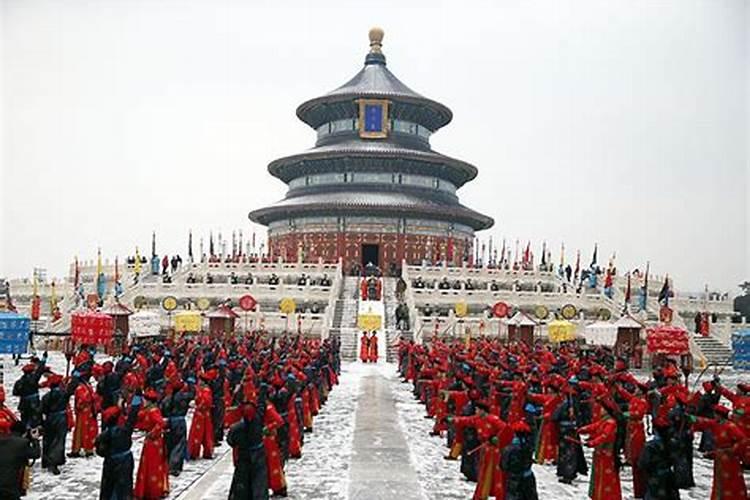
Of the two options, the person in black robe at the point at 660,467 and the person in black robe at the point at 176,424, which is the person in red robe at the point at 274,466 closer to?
the person in black robe at the point at 176,424

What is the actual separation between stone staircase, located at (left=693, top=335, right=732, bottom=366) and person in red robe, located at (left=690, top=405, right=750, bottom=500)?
23.7 meters

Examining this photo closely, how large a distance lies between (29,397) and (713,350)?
96.7ft

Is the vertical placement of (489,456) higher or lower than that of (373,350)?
higher

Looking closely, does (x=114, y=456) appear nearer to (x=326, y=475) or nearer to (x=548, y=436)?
(x=326, y=475)

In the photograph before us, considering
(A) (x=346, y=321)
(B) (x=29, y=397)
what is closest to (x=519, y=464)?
(B) (x=29, y=397)

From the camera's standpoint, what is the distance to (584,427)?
10.8 m

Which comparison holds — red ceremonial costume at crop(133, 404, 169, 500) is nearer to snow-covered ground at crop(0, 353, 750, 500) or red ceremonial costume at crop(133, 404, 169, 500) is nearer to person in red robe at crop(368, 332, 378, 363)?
snow-covered ground at crop(0, 353, 750, 500)

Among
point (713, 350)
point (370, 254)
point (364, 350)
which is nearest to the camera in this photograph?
point (364, 350)

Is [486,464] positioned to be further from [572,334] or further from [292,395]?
[572,334]

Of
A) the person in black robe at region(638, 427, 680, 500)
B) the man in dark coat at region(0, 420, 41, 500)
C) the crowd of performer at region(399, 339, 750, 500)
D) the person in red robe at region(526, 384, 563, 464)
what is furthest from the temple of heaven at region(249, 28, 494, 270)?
the man in dark coat at region(0, 420, 41, 500)

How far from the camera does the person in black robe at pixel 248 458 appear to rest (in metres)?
10.3

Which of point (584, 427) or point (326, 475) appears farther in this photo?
point (326, 475)

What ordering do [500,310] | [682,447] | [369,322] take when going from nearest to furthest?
1. [682,447]
2. [500,310]
3. [369,322]

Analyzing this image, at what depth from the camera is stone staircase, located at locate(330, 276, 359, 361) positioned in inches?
1314
